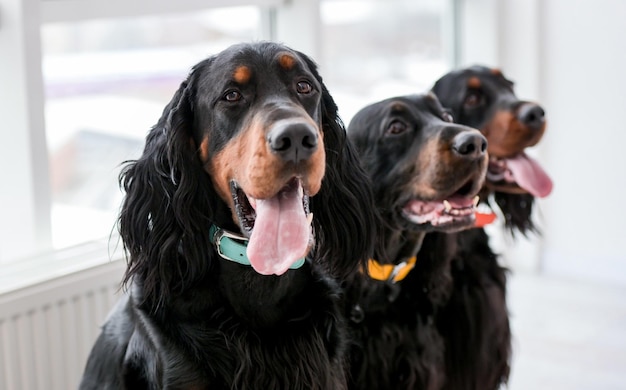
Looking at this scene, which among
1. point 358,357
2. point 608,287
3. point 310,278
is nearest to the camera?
point 310,278

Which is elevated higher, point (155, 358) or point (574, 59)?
point (574, 59)

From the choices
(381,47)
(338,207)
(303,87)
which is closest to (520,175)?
(338,207)

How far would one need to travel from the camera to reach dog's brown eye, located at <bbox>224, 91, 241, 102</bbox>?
1.85 metres

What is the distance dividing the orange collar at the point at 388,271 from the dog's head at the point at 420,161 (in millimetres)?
114

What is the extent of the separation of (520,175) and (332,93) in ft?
3.49

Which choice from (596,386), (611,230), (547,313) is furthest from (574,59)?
(596,386)

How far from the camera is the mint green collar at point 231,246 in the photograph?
6.18ft

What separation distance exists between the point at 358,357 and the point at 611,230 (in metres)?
→ 2.56

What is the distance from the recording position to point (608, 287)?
4496 mm

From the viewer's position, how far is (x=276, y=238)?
1.75m

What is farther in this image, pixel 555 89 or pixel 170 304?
pixel 555 89

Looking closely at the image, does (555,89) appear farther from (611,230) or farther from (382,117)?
(382,117)

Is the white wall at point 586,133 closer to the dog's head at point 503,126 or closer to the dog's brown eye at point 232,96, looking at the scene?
the dog's head at point 503,126

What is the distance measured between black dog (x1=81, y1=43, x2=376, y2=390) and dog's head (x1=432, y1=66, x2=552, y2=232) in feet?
3.24
